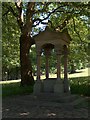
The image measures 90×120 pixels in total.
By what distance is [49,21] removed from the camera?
22.8 meters

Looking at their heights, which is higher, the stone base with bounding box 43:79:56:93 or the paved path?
the stone base with bounding box 43:79:56:93

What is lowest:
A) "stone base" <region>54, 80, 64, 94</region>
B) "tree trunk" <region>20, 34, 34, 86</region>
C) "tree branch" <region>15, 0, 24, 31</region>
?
"stone base" <region>54, 80, 64, 94</region>

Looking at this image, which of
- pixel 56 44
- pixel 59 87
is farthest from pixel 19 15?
pixel 59 87

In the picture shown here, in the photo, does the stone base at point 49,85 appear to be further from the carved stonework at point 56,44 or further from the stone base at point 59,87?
the stone base at point 59,87

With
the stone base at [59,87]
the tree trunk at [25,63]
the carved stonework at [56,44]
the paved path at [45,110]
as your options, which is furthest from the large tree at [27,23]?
the paved path at [45,110]

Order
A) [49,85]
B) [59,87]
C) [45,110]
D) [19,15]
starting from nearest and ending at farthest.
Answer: [45,110] < [59,87] < [49,85] < [19,15]

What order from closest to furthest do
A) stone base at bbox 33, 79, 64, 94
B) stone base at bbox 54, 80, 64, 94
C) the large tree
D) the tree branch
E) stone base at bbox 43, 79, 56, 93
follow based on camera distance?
stone base at bbox 54, 80, 64, 94, stone base at bbox 33, 79, 64, 94, stone base at bbox 43, 79, 56, 93, the large tree, the tree branch

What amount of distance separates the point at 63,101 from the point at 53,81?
8.04 feet

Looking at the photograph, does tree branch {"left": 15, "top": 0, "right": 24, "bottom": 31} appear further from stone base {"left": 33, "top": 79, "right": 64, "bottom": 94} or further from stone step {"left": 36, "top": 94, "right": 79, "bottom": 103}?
stone step {"left": 36, "top": 94, "right": 79, "bottom": 103}

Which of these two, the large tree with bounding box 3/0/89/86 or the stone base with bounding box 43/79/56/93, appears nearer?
the stone base with bounding box 43/79/56/93

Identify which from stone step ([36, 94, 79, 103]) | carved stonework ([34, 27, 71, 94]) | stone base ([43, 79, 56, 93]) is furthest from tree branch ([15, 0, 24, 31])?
stone step ([36, 94, 79, 103])

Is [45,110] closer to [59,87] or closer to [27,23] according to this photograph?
[59,87]

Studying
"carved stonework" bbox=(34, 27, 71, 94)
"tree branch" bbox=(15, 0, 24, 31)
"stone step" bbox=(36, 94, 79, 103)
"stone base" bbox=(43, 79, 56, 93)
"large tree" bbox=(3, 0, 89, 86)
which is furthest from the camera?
"tree branch" bbox=(15, 0, 24, 31)

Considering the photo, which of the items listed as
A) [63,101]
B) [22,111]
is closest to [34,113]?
[22,111]
